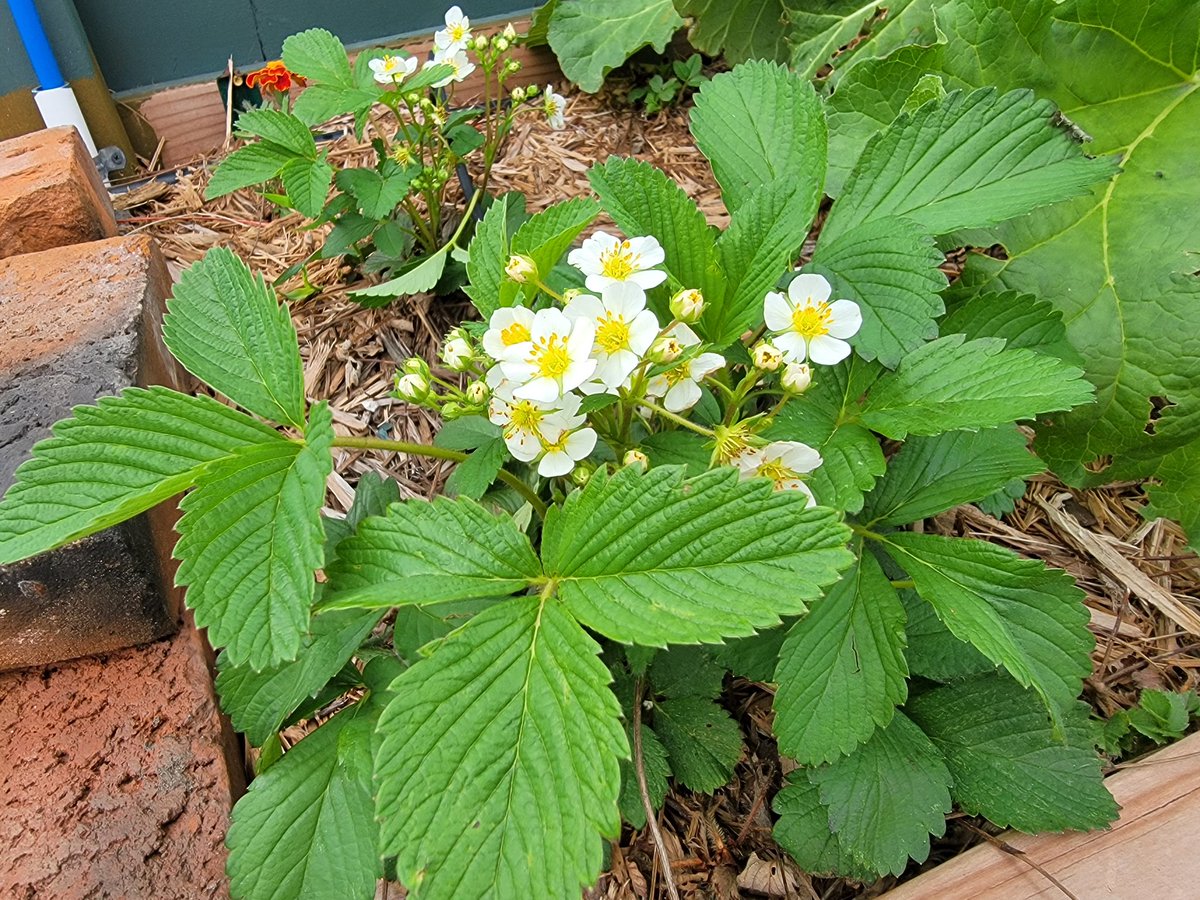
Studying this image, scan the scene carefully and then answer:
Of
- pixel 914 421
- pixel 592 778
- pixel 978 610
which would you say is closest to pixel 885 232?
pixel 914 421

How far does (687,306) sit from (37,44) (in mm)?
2485

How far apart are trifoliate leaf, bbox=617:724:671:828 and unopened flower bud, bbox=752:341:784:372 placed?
1.95 ft

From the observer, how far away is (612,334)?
3.59ft

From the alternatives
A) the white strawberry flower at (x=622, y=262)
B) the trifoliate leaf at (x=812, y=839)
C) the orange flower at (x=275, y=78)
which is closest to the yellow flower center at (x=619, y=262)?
the white strawberry flower at (x=622, y=262)

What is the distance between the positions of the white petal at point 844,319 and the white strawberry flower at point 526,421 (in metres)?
0.38

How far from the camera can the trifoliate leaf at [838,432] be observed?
1185 mm

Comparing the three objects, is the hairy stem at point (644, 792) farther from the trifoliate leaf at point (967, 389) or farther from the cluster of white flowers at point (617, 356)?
the trifoliate leaf at point (967, 389)

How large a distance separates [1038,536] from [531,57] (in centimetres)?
224

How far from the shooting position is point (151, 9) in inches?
109

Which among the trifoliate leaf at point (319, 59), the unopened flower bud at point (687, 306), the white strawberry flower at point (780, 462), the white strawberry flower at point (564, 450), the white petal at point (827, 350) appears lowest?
the white strawberry flower at point (780, 462)

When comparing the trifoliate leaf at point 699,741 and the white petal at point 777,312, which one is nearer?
the white petal at point 777,312

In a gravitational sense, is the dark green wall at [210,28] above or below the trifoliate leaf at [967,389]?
above

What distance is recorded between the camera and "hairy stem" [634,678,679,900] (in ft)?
4.08

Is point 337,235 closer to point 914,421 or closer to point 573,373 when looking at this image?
point 573,373
